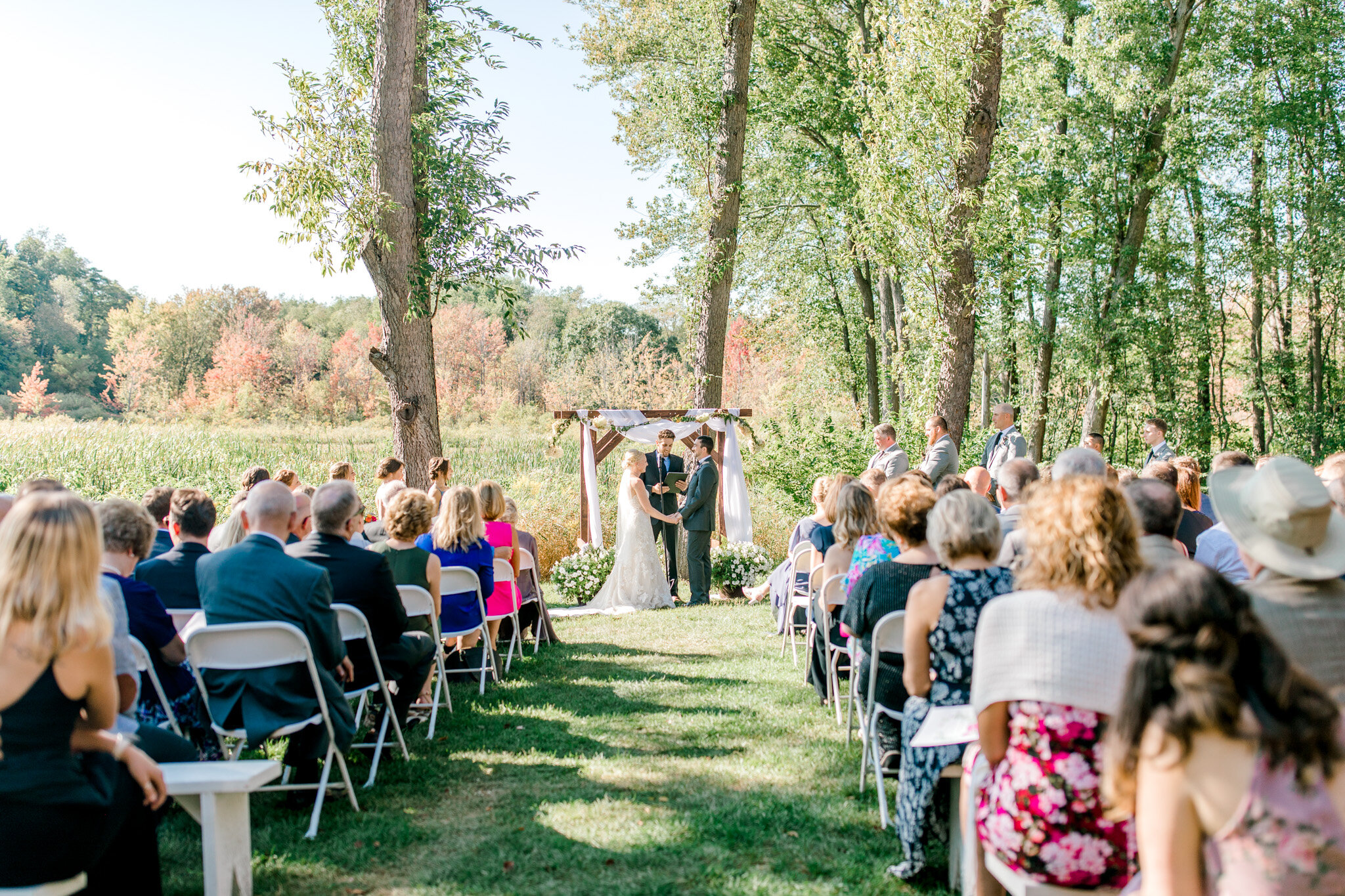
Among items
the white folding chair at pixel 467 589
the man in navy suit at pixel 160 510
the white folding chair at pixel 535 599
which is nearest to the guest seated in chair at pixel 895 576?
the white folding chair at pixel 467 589

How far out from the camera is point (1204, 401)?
62.0 feet

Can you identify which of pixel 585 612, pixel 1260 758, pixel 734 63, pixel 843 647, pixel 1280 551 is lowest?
pixel 585 612

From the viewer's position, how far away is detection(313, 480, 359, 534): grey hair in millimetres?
4316

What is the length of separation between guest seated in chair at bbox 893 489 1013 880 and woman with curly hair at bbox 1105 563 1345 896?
1412mm

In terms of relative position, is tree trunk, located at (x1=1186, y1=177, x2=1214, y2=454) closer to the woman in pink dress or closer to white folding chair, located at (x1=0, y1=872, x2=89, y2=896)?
the woman in pink dress

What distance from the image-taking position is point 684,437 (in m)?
12.1

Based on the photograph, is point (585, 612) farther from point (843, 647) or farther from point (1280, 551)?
point (1280, 551)

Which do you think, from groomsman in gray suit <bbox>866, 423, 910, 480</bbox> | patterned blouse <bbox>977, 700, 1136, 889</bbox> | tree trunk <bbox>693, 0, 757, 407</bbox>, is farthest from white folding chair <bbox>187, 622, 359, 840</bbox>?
tree trunk <bbox>693, 0, 757, 407</bbox>

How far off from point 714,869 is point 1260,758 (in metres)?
2.28

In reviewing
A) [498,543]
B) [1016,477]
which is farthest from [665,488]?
[1016,477]

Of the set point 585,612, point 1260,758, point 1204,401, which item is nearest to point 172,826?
point 1260,758

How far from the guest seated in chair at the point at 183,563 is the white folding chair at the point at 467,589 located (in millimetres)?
1362

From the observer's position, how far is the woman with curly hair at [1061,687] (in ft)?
7.52

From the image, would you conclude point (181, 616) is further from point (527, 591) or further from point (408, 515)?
point (527, 591)
